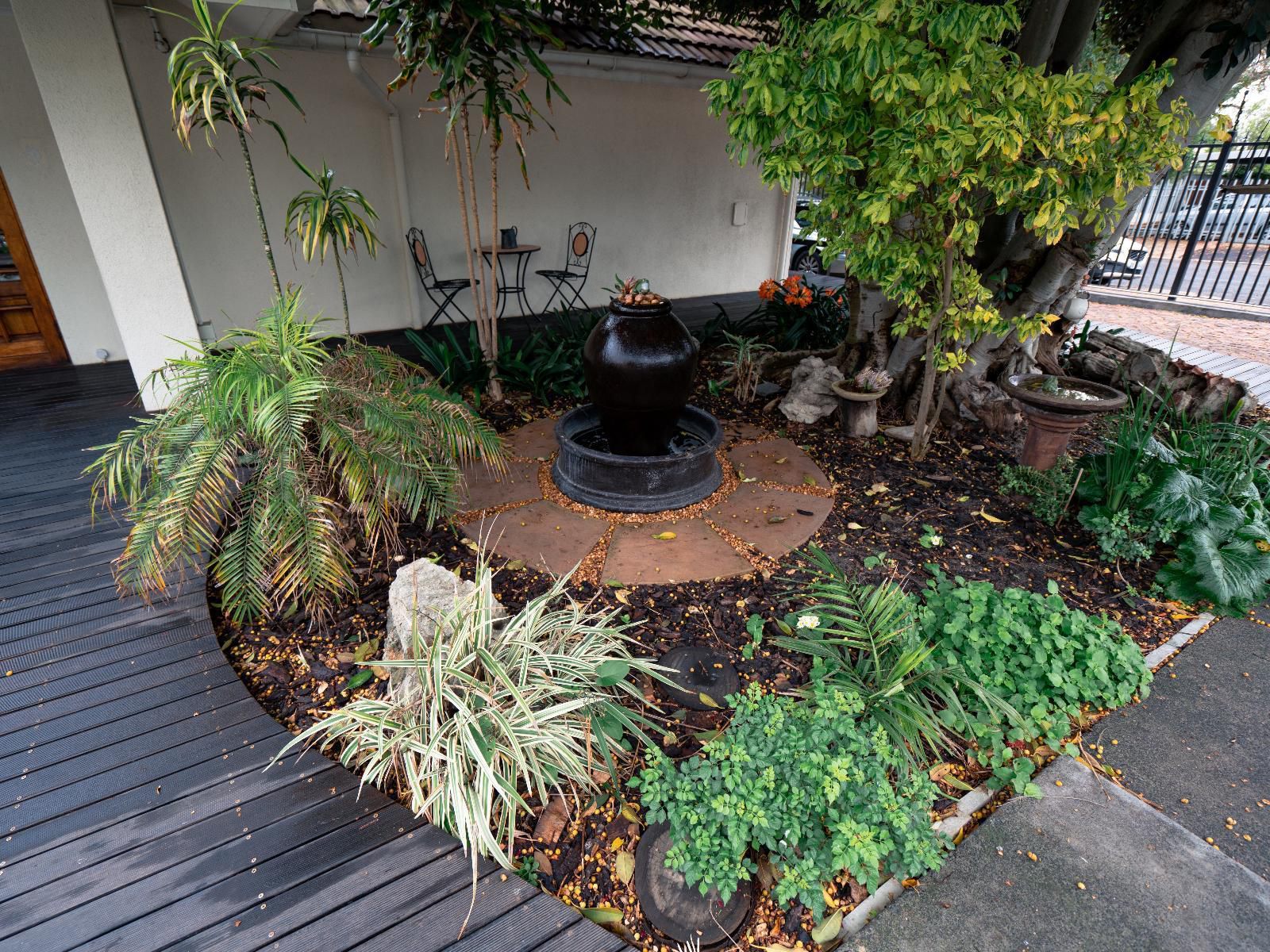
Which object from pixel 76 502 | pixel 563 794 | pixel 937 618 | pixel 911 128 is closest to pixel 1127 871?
pixel 937 618

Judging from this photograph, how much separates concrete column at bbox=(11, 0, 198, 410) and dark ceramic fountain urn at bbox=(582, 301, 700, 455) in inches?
86.8

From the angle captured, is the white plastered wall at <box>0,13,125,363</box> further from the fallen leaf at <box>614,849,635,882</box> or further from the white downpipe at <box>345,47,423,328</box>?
the fallen leaf at <box>614,849,635,882</box>

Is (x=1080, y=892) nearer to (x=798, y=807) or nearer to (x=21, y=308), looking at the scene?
(x=798, y=807)

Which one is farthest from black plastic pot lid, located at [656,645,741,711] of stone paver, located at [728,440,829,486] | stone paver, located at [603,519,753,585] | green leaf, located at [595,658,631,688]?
stone paver, located at [728,440,829,486]

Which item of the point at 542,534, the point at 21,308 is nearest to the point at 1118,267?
the point at 542,534

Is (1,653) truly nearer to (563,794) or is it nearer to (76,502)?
(76,502)

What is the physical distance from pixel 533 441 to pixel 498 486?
24.7 inches

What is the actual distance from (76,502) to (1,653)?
1147mm

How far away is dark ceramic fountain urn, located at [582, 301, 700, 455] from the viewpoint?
3.05 metres

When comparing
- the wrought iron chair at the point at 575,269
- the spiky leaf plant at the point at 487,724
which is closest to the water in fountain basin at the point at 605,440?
the spiky leaf plant at the point at 487,724

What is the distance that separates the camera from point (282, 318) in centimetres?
239

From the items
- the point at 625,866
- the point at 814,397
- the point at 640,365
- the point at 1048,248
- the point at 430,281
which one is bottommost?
the point at 625,866

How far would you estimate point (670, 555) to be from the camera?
2902 millimetres

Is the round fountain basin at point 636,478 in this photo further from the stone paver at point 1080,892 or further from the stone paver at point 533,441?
the stone paver at point 1080,892
